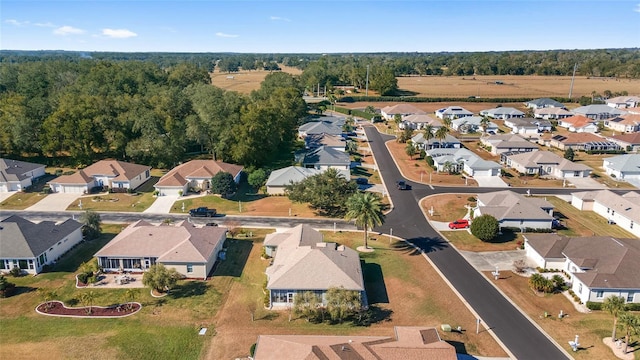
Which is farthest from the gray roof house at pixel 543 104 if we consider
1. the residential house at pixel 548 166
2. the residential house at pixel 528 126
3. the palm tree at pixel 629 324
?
the palm tree at pixel 629 324

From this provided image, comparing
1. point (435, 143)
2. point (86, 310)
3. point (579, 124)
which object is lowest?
point (86, 310)

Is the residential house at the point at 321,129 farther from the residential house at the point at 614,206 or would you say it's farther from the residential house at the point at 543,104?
the residential house at the point at 543,104

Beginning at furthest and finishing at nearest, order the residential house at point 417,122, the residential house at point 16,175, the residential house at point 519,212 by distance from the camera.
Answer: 1. the residential house at point 417,122
2. the residential house at point 16,175
3. the residential house at point 519,212

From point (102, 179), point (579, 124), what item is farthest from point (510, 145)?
point (102, 179)

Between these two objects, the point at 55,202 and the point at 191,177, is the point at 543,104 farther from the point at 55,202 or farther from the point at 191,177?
the point at 55,202

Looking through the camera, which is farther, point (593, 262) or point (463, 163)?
point (463, 163)

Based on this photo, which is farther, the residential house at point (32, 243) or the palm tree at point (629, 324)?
the residential house at point (32, 243)

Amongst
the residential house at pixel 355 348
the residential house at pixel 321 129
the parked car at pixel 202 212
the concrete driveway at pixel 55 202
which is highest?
the residential house at pixel 321 129

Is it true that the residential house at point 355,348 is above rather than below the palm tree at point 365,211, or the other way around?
below
